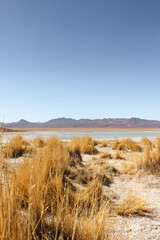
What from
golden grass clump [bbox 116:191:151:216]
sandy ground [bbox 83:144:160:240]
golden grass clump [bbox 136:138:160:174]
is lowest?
sandy ground [bbox 83:144:160:240]

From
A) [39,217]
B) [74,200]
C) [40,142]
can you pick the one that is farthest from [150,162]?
[40,142]

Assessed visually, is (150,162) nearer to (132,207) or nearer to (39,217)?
(132,207)

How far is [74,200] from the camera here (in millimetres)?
2344

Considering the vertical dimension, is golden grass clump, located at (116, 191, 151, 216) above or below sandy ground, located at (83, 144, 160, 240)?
above

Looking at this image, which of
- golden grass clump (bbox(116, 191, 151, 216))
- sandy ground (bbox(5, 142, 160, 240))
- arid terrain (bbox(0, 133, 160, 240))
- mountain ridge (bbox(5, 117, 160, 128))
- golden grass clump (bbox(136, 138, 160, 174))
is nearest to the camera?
arid terrain (bbox(0, 133, 160, 240))

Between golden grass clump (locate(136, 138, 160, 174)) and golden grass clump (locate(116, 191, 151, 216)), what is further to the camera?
golden grass clump (locate(136, 138, 160, 174))

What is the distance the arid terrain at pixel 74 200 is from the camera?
120 centimetres

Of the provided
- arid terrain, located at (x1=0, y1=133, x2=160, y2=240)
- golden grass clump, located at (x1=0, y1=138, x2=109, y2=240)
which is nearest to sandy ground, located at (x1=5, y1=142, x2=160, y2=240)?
arid terrain, located at (x1=0, y1=133, x2=160, y2=240)

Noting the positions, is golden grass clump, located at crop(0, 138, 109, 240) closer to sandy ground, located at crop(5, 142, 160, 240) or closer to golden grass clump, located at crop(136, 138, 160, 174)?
sandy ground, located at crop(5, 142, 160, 240)

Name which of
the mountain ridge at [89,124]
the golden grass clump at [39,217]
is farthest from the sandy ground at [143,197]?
the mountain ridge at [89,124]

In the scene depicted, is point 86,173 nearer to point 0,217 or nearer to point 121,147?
point 0,217

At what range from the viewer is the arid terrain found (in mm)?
1200

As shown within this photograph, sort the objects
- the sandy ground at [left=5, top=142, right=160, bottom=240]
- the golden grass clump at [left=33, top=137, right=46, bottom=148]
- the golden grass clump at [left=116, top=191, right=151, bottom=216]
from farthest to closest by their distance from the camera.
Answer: the golden grass clump at [left=33, top=137, right=46, bottom=148]
the golden grass clump at [left=116, top=191, right=151, bottom=216]
the sandy ground at [left=5, top=142, right=160, bottom=240]

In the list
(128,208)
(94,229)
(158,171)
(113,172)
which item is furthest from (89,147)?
(94,229)
